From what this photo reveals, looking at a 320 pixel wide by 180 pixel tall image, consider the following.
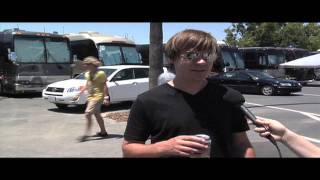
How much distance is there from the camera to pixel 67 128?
12.1 metres

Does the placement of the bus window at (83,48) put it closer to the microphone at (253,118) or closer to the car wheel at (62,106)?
the car wheel at (62,106)

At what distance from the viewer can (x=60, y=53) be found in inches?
903

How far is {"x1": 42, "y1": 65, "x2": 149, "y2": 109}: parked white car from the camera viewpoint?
15344 mm

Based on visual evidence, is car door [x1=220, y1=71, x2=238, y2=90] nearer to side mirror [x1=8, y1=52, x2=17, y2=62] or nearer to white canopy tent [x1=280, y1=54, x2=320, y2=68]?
white canopy tent [x1=280, y1=54, x2=320, y2=68]

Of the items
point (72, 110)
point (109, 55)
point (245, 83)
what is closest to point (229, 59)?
point (245, 83)

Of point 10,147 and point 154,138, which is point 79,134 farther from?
point 154,138

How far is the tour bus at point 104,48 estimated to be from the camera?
2453 centimetres

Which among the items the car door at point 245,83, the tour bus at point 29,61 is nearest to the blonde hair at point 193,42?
the tour bus at point 29,61

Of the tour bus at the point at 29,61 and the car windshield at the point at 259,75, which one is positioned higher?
the tour bus at the point at 29,61

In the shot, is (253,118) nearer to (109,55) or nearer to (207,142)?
(207,142)

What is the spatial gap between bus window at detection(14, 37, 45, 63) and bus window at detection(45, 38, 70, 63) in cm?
32

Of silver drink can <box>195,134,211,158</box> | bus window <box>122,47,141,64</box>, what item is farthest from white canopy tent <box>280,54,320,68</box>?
silver drink can <box>195,134,211,158</box>

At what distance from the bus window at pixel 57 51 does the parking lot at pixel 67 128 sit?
3.31m
